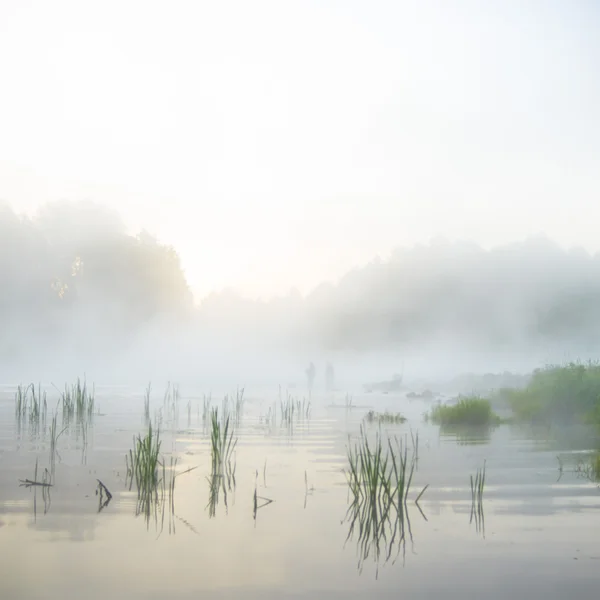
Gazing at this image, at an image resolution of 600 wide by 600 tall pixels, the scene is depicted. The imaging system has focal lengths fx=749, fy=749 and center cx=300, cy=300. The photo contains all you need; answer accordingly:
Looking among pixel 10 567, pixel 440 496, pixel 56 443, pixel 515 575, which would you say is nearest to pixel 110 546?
pixel 10 567

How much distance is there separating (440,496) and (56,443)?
40.1 feet

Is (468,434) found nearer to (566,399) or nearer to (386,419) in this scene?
(386,419)

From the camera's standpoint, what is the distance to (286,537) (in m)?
10.7

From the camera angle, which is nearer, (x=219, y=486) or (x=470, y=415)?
(x=219, y=486)

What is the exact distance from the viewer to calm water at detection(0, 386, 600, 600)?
27.6 ft

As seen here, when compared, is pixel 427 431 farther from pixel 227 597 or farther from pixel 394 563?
pixel 227 597

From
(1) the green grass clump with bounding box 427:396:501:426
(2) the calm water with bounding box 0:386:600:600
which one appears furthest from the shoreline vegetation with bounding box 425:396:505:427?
(2) the calm water with bounding box 0:386:600:600

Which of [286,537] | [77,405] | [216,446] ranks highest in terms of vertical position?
[77,405]

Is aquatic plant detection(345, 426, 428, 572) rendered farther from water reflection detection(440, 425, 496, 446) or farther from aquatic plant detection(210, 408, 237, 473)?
water reflection detection(440, 425, 496, 446)

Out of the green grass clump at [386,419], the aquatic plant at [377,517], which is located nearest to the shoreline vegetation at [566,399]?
the green grass clump at [386,419]

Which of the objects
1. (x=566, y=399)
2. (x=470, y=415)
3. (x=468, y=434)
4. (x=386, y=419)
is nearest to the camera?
(x=468, y=434)

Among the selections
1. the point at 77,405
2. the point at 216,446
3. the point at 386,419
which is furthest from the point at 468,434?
the point at 77,405

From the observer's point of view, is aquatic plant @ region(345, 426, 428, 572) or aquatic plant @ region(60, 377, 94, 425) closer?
aquatic plant @ region(345, 426, 428, 572)

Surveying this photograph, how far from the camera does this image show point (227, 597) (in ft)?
26.3
